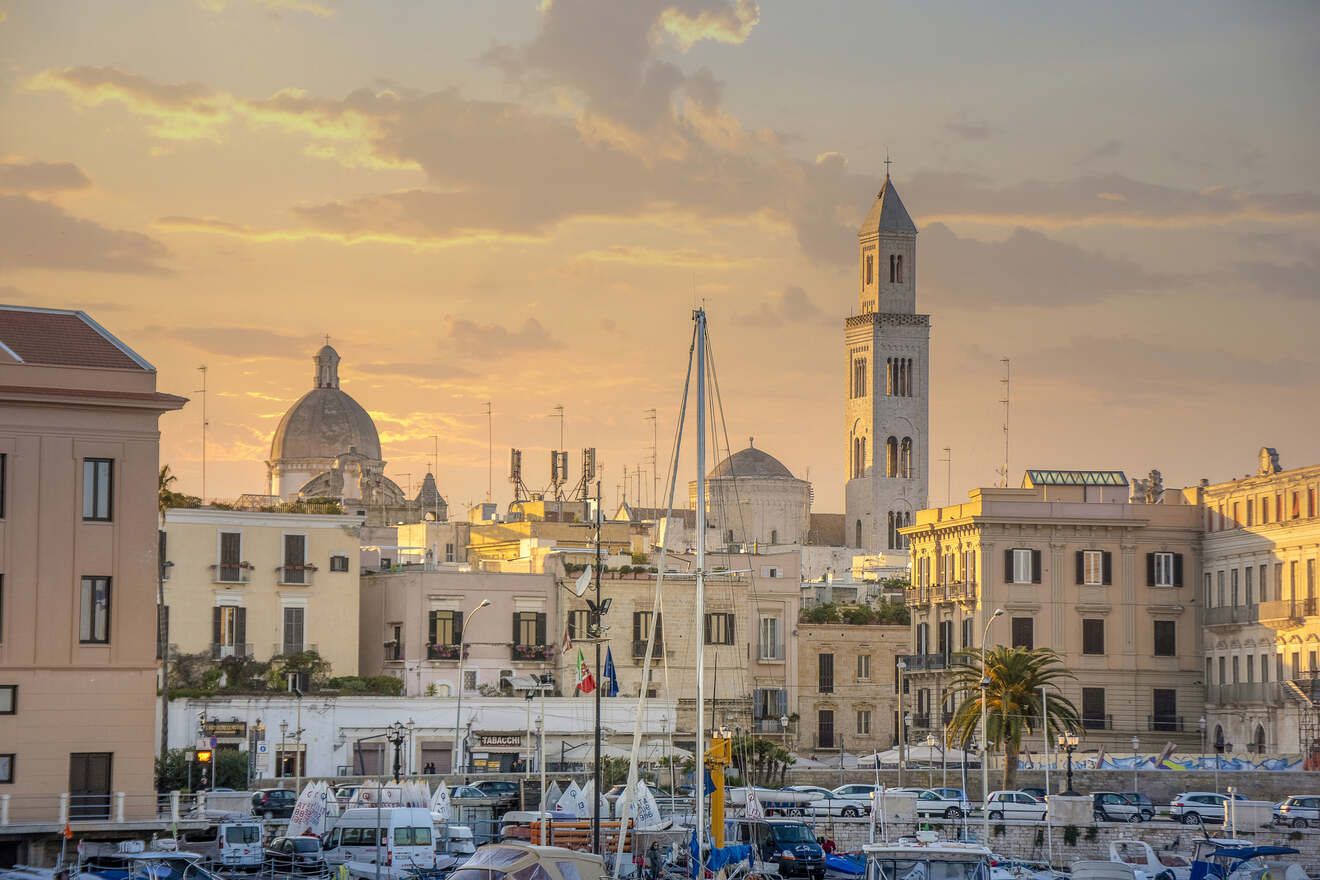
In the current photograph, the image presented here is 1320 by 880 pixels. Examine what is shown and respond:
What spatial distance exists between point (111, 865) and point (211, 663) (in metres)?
30.7

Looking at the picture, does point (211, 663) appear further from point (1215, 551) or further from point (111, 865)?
point (1215, 551)

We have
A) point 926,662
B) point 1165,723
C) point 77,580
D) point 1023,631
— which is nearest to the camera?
point 77,580

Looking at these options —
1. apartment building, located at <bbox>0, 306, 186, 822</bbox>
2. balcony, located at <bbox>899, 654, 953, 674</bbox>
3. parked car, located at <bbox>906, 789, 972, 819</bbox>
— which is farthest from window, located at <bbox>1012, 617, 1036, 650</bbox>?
apartment building, located at <bbox>0, 306, 186, 822</bbox>

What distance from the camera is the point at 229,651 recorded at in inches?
3091

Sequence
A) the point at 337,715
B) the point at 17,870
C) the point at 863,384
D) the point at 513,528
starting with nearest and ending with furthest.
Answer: the point at 17,870
the point at 337,715
the point at 513,528
the point at 863,384

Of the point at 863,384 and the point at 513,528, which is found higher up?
the point at 863,384

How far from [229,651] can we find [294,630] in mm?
2713

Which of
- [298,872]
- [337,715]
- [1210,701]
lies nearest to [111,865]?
[298,872]

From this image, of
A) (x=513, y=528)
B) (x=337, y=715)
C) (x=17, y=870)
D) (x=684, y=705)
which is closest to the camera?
(x=17, y=870)

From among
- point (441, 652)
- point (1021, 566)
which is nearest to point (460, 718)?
point (441, 652)

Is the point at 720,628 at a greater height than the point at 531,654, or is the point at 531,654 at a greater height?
the point at 720,628

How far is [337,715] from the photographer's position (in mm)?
77500

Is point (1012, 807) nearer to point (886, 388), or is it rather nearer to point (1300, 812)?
point (1300, 812)

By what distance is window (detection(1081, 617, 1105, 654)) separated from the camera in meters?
88.0
